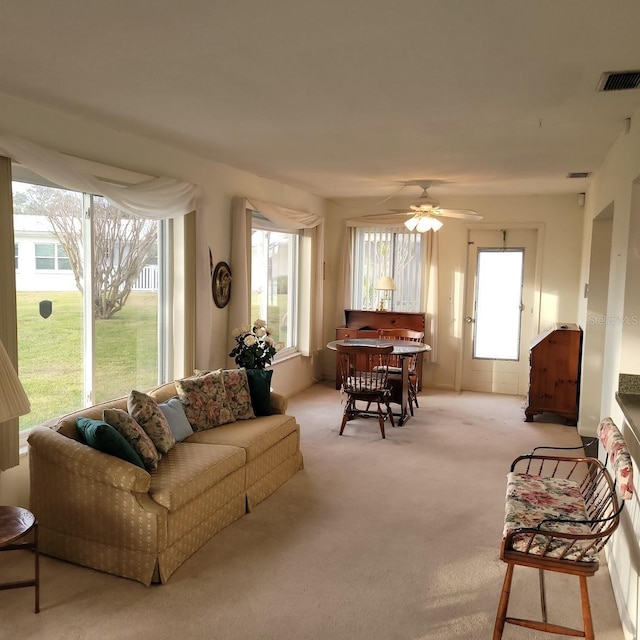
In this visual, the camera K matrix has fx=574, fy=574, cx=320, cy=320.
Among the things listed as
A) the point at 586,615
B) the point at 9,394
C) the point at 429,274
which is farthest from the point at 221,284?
the point at 586,615

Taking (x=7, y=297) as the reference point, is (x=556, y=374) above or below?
below

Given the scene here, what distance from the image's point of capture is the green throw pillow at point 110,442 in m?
2.89

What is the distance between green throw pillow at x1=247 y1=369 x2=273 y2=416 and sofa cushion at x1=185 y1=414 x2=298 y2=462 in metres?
0.11

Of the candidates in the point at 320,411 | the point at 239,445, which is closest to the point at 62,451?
the point at 239,445

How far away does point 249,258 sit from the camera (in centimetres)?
557

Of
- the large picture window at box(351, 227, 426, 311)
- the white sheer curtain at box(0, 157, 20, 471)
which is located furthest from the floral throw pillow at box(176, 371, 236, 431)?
the large picture window at box(351, 227, 426, 311)

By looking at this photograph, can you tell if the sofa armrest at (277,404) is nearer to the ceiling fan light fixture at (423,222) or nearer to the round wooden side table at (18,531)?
the round wooden side table at (18,531)

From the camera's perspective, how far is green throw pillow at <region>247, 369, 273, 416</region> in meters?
4.36

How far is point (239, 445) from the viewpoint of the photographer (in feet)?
11.8

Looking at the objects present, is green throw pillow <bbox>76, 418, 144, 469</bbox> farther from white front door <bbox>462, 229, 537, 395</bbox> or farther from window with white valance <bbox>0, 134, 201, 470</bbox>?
white front door <bbox>462, 229, 537, 395</bbox>

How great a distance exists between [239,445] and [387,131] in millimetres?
2232

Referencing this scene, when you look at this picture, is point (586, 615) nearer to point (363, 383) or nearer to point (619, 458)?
point (619, 458)

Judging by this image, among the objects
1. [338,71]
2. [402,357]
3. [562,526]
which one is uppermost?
[338,71]

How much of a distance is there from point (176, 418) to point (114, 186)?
5.20 feet
